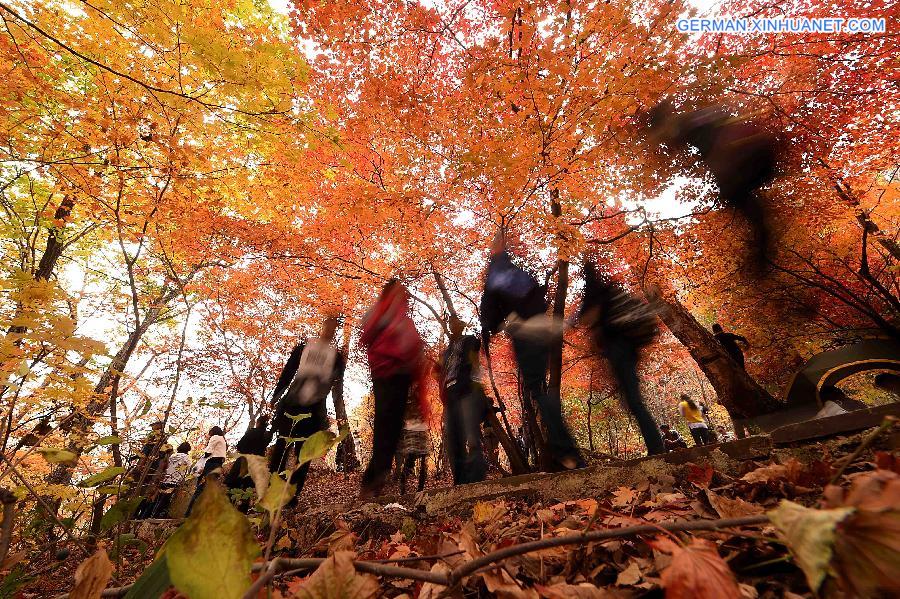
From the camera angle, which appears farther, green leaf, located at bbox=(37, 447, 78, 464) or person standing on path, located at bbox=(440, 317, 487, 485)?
person standing on path, located at bbox=(440, 317, 487, 485)

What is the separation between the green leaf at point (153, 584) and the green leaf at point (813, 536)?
0.90m

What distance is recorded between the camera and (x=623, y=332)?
160 inches

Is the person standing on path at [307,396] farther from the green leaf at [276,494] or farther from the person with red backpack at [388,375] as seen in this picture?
the green leaf at [276,494]

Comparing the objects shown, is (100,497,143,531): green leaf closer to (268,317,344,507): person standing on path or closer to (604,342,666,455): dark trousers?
(268,317,344,507): person standing on path

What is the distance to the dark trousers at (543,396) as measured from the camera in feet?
10.6

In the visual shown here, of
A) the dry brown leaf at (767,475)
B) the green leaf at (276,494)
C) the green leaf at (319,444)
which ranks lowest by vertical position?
the dry brown leaf at (767,475)

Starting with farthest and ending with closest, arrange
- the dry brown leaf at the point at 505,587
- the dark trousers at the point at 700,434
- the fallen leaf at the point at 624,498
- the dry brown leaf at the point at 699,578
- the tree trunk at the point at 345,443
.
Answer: the dark trousers at the point at 700,434, the tree trunk at the point at 345,443, the fallen leaf at the point at 624,498, the dry brown leaf at the point at 505,587, the dry brown leaf at the point at 699,578

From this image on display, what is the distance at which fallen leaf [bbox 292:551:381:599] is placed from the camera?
52cm

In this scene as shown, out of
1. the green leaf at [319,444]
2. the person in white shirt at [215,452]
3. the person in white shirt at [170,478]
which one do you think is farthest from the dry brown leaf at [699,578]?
the person in white shirt at [170,478]

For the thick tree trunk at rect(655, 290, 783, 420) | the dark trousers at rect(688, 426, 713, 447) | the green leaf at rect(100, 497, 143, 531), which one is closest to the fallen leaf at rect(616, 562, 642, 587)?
the green leaf at rect(100, 497, 143, 531)

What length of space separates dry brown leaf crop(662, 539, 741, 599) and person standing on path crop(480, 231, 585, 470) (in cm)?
294

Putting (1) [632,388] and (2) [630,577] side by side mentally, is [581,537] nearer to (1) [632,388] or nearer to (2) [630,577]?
(2) [630,577]

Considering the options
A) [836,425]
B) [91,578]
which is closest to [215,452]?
[91,578]

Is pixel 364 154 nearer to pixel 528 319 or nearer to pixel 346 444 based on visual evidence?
pixel 528 319
